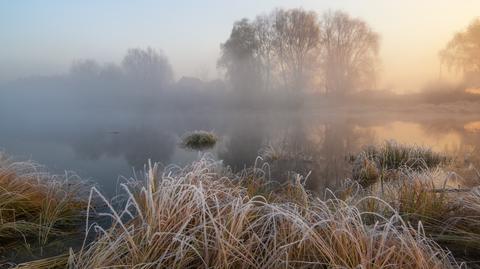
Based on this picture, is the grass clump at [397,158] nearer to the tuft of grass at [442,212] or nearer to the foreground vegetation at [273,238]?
the tuft of grass at [442,212]

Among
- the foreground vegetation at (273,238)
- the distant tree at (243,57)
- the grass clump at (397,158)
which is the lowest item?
the grass clump at (397,158)

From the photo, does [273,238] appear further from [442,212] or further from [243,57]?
[243,57]

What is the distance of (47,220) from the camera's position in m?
3.81

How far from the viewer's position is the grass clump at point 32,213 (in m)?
3.38

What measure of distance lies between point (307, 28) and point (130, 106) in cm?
3215

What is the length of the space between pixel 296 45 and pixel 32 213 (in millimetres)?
36354

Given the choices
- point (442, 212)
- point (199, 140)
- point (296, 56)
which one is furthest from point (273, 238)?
point (296, 56)

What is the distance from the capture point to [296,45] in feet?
123

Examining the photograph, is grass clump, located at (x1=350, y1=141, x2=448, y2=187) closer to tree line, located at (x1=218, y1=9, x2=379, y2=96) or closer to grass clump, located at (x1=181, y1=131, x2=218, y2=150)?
grass clump, located at (x1=181, y1=131, x2=218, y2=150)

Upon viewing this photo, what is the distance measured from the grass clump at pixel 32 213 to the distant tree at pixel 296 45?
116 ft

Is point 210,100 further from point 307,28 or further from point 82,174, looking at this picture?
point 82,174

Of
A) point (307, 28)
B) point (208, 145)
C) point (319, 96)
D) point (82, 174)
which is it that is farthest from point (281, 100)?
point (82, 174)

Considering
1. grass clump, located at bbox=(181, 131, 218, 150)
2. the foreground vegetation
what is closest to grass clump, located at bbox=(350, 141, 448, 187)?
the foreground vegetation

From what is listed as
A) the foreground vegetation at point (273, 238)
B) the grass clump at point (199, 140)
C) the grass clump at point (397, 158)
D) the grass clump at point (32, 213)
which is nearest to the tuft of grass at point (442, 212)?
the foreground vegetation at point (273, 238)
